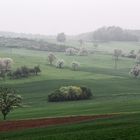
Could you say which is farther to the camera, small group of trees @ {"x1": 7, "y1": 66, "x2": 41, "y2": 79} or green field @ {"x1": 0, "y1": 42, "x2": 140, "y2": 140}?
small group of trees @ {"x1": 7, "y1": 66, "x2": 41, "y2": 79}

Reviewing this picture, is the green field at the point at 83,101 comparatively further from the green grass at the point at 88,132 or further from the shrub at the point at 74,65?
the shrub at the point at 74,65

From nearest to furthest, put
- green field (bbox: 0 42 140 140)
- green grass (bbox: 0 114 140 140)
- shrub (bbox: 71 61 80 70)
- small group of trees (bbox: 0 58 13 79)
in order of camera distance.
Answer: green grass (bbox: 0 114 140 140), green field (bbox: 0 42 140 140), small group of trees (bbox: 0 58 13 79), shrub (bbox: 71 61 80 70)

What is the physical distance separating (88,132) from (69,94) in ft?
217

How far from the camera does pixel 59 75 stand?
154 metres

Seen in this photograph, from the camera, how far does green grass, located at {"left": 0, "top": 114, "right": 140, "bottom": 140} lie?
37881 millimetres

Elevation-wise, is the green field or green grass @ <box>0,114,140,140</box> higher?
green grass @ <box>0,114,140,140</box>

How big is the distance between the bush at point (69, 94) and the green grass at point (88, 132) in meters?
54.9

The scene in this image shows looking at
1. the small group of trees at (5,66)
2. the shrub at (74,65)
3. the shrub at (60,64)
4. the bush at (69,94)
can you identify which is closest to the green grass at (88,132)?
the bush at (69,94)

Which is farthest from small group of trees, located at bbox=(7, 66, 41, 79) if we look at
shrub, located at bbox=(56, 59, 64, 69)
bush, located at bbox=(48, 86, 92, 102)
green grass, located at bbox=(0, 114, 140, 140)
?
green grass, located at bbox=(0, 114, 140, 140)

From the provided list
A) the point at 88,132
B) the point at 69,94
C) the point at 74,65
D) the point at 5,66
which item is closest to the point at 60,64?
the point at 74,65

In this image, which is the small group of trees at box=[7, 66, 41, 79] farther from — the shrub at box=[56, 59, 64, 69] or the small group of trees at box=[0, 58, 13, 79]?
the shrub at box=[56, 59, 64, 69]

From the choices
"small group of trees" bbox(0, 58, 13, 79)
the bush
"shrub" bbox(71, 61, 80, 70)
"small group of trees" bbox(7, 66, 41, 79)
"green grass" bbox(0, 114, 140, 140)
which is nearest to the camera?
"green grass" bbox(0, 114, 140, 140)

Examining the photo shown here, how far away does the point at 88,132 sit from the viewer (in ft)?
133

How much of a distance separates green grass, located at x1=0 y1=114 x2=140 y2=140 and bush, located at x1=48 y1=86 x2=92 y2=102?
54923mm
